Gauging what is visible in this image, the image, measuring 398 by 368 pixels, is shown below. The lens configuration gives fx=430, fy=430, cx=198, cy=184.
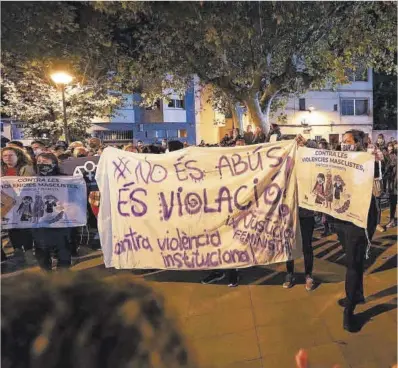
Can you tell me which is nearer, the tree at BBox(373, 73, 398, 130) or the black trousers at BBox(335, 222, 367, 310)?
the black trousers at BBox(335, 222, 367, 310)

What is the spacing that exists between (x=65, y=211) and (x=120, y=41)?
10.4 meters

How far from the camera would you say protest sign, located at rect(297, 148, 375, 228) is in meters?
3.92

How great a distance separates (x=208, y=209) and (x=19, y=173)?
292 centimetres

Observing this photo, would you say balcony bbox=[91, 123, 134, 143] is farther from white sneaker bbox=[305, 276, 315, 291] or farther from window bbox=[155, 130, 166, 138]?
white sneaker bbox=[305, 276, 315, 291]

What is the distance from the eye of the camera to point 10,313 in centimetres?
93

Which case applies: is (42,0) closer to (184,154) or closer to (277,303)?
Answer: (184,154)

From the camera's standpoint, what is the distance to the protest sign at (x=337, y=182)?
392cm

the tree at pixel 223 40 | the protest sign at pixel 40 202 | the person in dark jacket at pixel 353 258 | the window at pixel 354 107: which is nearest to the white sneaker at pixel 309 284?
the person in dark jacket at pixel 353 258

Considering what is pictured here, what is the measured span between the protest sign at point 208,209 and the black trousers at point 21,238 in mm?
1557

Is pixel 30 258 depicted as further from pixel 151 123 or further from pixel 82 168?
pixel 151 123

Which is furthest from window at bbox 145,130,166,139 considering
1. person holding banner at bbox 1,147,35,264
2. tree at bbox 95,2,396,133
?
person holding banner at bbox 1,147,35,264

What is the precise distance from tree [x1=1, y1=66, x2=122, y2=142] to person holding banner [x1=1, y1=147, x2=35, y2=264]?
43.4ft

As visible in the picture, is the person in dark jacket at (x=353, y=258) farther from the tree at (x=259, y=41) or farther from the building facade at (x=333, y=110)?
the building facade at (x=333, y=110)

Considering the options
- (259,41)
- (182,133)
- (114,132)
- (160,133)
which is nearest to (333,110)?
(182,133)
